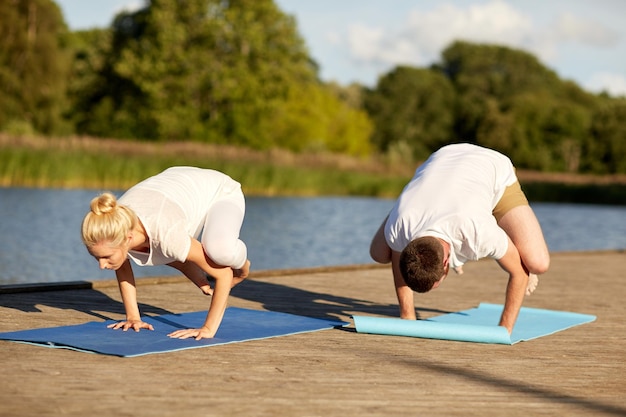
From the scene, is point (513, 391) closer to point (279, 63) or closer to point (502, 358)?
point (502, 358)

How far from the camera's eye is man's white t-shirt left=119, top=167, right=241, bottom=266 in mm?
4132

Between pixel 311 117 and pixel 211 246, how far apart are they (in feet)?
140

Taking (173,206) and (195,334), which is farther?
(195,334)

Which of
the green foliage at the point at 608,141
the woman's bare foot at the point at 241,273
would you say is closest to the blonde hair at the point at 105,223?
the woman's bare foot at the point at 241,273

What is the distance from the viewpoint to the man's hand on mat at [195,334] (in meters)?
4.35

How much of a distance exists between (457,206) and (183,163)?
68.1 feet

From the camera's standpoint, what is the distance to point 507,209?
16.0 feet

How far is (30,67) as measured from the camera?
37250 millimetres

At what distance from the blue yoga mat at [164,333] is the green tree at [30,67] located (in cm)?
3327

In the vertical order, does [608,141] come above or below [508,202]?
below

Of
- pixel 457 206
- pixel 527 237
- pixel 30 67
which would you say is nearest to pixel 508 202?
pixel 527 237

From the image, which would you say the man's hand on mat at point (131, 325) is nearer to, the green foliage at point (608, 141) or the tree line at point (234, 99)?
the tree line at point (234, 99)

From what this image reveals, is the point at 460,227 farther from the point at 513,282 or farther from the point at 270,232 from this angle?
the point at 270,232

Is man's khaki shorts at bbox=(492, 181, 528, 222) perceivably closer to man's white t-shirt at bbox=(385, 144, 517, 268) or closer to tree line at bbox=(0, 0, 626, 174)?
man's white t-shirt at bbox=(385, 144, 517, 268)
